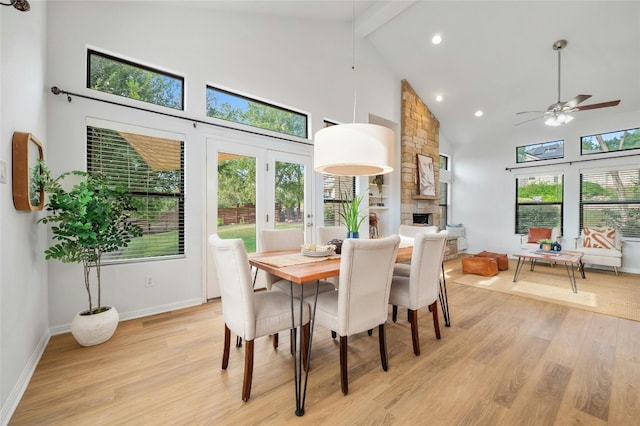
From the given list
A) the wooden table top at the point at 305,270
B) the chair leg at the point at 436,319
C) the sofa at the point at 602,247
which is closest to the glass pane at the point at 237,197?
the wooden table top at the point at 305,270

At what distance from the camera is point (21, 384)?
1685mm

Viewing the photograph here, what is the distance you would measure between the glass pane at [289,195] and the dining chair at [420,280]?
2114mm

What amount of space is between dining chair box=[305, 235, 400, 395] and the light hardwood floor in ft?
0.77

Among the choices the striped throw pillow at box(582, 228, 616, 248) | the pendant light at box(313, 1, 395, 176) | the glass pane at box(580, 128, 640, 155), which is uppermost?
the glass pane at box(580, 128, 640, 155)

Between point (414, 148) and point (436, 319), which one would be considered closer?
point (436, 319)

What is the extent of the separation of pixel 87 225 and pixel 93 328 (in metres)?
0.84

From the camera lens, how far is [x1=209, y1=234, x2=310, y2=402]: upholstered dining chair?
1581mm

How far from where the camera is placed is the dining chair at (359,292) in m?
1.62

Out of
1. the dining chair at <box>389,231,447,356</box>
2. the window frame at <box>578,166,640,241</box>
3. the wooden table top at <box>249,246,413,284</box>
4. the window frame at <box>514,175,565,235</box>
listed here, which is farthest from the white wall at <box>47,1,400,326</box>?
the window frame at <box>578,166,640,241</box>

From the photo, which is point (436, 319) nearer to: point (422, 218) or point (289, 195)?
point (289, 195)

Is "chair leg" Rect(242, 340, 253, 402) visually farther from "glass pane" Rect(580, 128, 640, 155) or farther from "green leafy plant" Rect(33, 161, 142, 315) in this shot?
"glass pane" Rect(580, 128, 640, 155)

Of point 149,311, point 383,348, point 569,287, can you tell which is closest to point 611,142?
point 569,287

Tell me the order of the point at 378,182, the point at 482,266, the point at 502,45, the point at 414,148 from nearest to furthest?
the point at 502,45, the point at 482,266, the point at 378,182, the point at 414,148

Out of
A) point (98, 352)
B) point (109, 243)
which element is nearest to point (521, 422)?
point (98, 352)
